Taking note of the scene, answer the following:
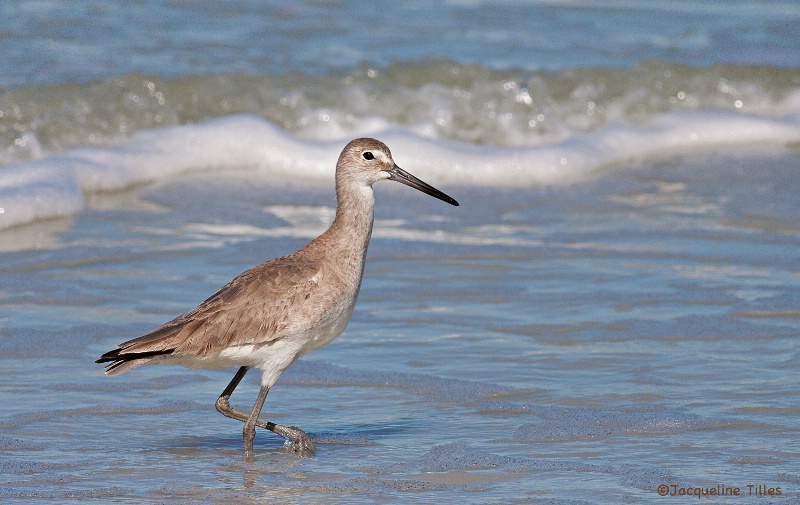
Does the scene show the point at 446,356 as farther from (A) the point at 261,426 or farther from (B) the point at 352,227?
(A) the point at 261,426

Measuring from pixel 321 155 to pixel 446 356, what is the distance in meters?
4.78

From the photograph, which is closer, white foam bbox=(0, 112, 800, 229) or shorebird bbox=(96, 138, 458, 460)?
shorebird bbox=(96, 138, 458, 460)

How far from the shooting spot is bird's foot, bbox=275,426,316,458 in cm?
561

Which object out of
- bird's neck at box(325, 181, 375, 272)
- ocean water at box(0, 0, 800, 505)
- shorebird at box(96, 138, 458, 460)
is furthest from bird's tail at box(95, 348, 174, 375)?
bird's neck at box(325, 181, 375, 272)

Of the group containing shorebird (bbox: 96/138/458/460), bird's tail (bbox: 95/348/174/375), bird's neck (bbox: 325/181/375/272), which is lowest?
bird's tail (bbox: 95/348/174/375)

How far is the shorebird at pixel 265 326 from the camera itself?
5594mm

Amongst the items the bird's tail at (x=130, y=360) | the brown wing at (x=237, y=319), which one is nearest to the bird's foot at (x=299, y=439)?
the brown wing at (x=237, y=319)

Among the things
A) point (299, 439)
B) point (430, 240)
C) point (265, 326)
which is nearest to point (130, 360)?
point (265, 326)

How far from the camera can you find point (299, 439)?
5617mm

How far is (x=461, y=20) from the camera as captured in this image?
52.2 ft

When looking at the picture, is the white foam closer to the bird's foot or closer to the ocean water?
the ocean water

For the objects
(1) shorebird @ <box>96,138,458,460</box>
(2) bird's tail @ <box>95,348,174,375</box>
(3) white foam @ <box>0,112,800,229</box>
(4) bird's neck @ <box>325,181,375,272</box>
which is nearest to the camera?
(2) bird's tail @ <box>95,348,174,375</box>

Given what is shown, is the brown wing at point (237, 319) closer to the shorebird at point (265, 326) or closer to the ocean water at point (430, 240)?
the shorebird at point (265, 326)

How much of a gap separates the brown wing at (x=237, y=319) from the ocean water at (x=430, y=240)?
1.58ft
